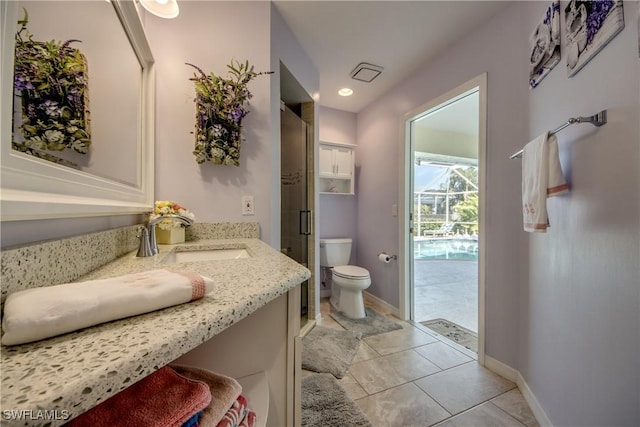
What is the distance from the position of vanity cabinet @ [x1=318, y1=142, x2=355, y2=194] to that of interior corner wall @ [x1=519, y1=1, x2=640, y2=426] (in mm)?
1921

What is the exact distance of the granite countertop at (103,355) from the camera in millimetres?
241

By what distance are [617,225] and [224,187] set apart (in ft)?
5.86

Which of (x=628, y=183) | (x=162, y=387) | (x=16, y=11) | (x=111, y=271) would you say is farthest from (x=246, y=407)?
(x=628, y=183)

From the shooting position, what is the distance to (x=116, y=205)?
2.98 feet

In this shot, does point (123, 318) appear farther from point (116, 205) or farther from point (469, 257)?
point (469, 257)

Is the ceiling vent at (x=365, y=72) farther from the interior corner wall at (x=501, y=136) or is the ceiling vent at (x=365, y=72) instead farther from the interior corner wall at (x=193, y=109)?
the interior corner wall at (x=193, y=109)

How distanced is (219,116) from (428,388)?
2.02 metres

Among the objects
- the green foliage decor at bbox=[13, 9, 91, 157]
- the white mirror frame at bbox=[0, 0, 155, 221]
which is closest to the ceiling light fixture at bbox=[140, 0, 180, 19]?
the white mirror frame at bbox=[0, 0, 155, 221]

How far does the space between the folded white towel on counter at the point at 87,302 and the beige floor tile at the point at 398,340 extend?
178 cm

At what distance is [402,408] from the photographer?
1.30 meters

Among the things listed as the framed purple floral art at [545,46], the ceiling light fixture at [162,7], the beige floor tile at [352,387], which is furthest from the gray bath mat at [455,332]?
the ceiling light fixture at [162,7]

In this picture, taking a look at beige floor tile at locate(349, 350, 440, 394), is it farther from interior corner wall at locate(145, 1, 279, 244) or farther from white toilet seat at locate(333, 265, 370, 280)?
interior corner wall at locate(145, 1, 279, 244)

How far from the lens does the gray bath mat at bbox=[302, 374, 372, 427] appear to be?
119cm

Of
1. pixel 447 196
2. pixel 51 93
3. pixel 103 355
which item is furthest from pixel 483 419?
pixel 447 196
